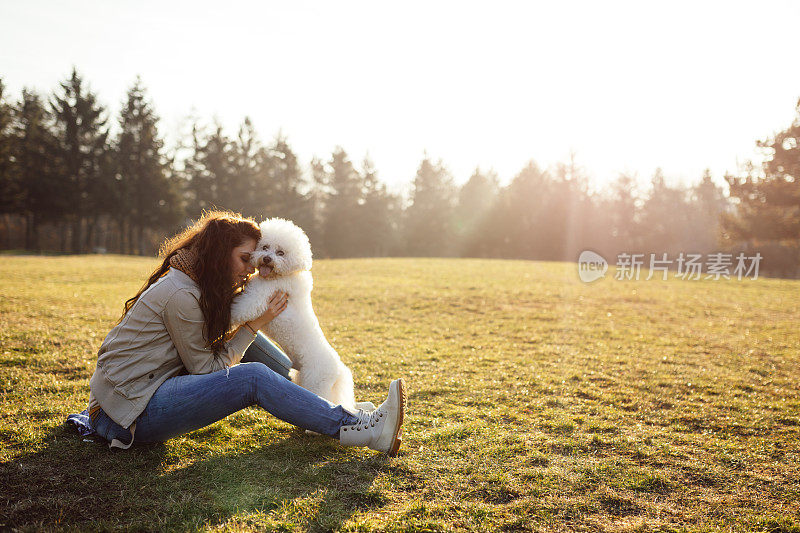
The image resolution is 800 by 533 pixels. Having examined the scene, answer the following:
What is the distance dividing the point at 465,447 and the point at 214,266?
2.21 metres

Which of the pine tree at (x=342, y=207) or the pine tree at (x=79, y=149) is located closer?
the pine tree at (x=79, y=149)

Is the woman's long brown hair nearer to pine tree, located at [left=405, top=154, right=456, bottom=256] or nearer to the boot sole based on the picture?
the boot sole

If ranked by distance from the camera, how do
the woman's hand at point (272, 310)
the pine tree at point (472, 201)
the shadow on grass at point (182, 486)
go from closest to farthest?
the shadow on grass at point (182, 486)
the woman's hand at point (272, 310)
the pine tree at point (472, 201)

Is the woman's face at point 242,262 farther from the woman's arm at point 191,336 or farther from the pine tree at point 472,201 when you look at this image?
the pine tree at point 472,201

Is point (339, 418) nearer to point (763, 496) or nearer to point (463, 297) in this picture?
point (763, 496)

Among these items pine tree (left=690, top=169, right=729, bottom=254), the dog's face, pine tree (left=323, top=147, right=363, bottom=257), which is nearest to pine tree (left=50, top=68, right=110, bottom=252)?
pine tree (left=323, top=147, right=363, bottom=257)

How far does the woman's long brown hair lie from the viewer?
10.3 ft

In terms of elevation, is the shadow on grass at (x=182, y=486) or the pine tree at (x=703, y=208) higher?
the pine tree at (x=703, y=208)

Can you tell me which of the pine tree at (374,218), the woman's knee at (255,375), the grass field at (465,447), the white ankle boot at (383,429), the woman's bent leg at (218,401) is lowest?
the grass field at (465,447)

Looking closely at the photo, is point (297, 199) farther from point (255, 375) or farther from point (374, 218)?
point (255, 375)

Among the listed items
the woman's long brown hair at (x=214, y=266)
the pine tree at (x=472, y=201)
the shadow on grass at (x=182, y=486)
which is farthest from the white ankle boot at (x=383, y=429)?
the pine tree at (x=472, y=201)

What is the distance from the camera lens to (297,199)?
39156 millimetres

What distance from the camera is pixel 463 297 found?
12258 millimetres

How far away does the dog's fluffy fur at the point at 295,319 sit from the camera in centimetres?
362
